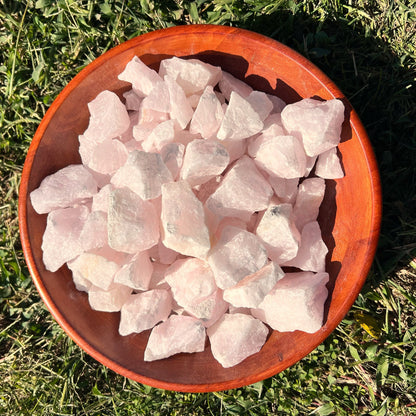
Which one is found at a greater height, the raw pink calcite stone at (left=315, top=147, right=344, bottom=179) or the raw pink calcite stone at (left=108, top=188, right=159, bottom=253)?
the raw pink calcite stone at (left=315, top=147, right=344, bottom=179)

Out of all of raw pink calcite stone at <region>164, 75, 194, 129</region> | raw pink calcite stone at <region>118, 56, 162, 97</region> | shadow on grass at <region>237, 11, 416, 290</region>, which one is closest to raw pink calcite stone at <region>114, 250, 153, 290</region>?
raw pink calcite stone at <region>164, 75, 194, 129</region>

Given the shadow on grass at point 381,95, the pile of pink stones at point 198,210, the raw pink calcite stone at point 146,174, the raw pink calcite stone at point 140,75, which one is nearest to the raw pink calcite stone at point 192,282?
the pile of pink stones at point 198,210

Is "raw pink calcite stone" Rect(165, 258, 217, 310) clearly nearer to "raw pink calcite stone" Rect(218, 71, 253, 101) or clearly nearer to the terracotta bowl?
the terracotta bowl

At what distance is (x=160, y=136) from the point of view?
138 centimetres

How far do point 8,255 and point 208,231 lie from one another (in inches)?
43.7

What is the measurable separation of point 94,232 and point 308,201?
666 millimetres

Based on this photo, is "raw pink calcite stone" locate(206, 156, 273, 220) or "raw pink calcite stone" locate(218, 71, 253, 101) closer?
"raw pink calcite stone" locate(206, 156, 273, 220)

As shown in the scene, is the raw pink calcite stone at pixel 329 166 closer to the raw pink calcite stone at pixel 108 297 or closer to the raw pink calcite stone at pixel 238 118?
the raw pink calcite stone at pixel 238 118

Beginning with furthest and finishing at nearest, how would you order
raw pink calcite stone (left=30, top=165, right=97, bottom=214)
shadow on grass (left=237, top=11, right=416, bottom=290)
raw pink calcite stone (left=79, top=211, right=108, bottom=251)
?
shadow on grass (left=237, top=11, right=416, bottom=290) < raw pink calcite stone (left=30, top=165, right=97, bottom=214) < raw pink calcite stone (left=79, top=211, right=108, bottom=251)

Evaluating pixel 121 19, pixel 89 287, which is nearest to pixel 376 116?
pixel 121 19

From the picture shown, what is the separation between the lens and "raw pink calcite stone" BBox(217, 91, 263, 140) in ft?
4.38

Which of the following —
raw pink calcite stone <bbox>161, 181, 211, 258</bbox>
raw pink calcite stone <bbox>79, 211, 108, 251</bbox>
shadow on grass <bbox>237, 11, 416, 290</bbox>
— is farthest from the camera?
shadow on grass <bbox>237, 11, 416, 290</bbox>

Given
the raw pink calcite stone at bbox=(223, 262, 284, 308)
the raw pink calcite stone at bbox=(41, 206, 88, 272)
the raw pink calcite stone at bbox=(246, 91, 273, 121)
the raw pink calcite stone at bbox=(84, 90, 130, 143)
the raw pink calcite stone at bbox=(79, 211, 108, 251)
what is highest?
the raw pink calcite stone at bbox=(246, 91, 273, 121)

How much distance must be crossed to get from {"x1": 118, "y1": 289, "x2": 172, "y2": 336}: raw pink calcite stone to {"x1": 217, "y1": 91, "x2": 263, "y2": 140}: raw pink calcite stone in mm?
536
